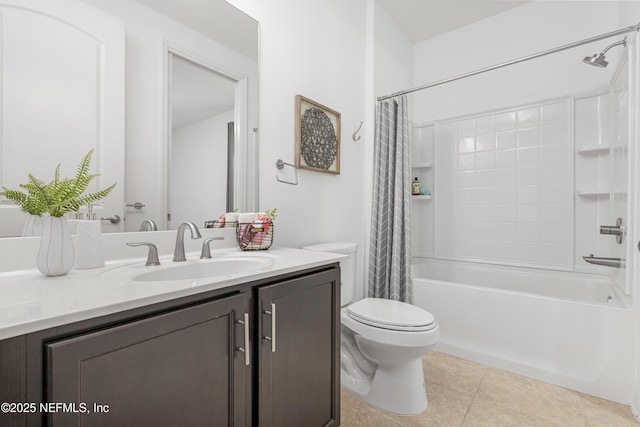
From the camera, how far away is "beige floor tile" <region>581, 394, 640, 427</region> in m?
1.44

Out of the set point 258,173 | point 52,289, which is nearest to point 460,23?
point 258,173

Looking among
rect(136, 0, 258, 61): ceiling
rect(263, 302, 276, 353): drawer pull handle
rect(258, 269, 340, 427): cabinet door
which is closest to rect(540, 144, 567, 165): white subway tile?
rect(258, 269, 340, 427): cabinet door

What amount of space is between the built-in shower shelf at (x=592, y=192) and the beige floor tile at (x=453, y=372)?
1489mm

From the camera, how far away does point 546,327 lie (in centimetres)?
181

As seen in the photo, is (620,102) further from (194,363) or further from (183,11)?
(194,363)

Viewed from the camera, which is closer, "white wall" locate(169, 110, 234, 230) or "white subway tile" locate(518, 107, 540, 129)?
"white wall" locate(169, 110, 234, 230)

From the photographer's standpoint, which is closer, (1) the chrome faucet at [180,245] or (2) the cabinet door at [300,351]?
(2) the cabinet door at [300,351]

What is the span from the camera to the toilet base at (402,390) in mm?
1527

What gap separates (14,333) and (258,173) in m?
1.20

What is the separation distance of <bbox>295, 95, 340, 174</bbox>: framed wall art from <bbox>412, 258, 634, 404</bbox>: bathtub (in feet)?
3.79

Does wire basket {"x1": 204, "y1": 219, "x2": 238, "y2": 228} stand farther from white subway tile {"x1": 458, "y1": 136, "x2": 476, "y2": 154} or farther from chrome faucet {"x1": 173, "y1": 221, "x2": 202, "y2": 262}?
white subway tile {"x1": 458, "y1": 136, "x2": 476, "y2": 154}

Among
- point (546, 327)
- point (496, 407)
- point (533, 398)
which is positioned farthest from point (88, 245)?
point (546, 327)

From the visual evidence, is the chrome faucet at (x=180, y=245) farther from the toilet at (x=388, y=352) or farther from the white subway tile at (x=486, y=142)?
the white subway tile at (x=486, y=142)

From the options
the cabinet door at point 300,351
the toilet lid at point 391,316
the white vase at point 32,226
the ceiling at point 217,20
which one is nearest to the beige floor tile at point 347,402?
the cabinet door at point 300,351
